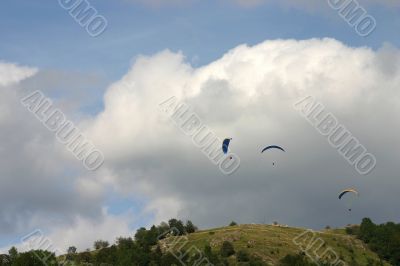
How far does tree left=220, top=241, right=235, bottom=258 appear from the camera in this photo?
599ft

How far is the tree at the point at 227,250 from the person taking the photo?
182500 millimetres

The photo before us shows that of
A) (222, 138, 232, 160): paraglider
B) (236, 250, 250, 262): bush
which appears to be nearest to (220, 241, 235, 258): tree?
(236, 250, 250, 262): bush

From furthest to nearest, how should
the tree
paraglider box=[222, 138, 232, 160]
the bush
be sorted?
the tree, the bush, paraglider box=[222, 138, 232, 160]

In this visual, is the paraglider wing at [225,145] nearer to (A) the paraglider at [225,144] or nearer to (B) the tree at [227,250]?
(A) the paraglider at [225,144]

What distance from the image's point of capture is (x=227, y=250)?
185m

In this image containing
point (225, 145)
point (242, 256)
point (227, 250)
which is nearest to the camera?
point (225, 145)

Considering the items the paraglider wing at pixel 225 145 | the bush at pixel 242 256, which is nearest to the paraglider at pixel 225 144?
the paraglider wing at pixel 225 145

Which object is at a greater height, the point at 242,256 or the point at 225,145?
the point at 242,256

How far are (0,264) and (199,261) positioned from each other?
58324 mm

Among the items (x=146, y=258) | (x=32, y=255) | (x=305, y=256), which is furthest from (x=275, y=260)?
(x=32, y=255)

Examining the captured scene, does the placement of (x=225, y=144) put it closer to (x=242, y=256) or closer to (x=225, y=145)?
(x=225, y=145)

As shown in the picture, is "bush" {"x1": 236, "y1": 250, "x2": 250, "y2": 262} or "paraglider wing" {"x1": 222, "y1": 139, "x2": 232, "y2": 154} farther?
"bush" {"x1": 236, "y1": 250, "x2": 250, "y2": 262}

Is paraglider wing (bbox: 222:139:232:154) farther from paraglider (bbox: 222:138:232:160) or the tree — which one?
the tree

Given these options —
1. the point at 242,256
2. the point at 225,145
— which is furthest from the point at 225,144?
the point at 242,256
